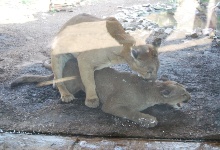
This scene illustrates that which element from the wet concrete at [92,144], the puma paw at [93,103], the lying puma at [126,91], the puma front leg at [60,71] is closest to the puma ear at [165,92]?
the lying puma at [126,91]

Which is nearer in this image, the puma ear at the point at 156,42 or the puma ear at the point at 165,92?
the puma ear at the point at 156,42

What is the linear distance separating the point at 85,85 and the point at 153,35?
54cm

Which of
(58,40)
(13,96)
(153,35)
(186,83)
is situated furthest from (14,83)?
(186,83)

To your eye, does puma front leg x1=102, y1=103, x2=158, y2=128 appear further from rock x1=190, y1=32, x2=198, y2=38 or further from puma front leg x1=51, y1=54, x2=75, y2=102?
rock x1=190, y1=32, x2=198, y2=38

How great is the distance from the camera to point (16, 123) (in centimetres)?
246

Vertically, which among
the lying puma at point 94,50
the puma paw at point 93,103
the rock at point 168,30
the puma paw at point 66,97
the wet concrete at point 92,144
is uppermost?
the rock at point 168,30

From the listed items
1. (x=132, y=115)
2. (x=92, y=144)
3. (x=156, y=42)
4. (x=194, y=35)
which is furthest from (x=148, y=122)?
(x=194, y=35)

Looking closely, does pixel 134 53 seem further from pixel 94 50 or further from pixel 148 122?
pixel 148 122

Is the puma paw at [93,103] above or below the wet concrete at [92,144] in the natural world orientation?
above

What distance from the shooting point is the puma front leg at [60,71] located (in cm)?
246

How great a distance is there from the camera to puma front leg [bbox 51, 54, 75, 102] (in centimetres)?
246

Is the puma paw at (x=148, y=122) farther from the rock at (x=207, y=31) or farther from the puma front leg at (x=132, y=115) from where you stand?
the rock at (x=207, y=31)

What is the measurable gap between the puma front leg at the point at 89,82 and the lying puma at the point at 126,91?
30mm

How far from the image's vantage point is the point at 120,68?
243 centimetres
